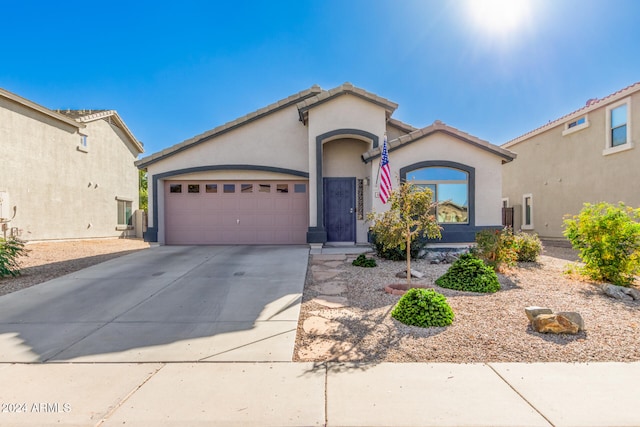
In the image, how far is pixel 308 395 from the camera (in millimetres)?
2814

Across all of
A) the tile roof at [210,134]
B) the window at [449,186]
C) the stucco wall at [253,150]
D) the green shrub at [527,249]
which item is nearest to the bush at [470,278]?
the green shrub at [527,249]

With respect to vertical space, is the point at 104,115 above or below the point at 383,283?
above

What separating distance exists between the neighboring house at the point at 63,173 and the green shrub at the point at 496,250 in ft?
53.3

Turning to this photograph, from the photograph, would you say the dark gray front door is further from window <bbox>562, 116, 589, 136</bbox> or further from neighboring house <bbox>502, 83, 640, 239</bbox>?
window <bbox>562, 116, 589, 136</bbox>

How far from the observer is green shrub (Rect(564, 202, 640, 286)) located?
6148 mm

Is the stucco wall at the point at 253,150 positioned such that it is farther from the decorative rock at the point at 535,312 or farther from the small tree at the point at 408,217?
the decorative rock at the point at 535,312

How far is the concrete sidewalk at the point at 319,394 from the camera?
2.51m

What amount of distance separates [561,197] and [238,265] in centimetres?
1477

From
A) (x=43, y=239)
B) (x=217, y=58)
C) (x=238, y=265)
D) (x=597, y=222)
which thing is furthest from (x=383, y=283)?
(x=43, y=239)

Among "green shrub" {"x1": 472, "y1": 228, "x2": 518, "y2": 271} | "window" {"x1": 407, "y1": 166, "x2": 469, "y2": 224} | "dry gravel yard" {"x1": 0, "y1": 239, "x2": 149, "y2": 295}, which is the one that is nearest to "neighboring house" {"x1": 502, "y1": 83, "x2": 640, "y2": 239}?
Answer: "window" {"x1": 407, "y1": 166, "x2": 469, "y2": 224}

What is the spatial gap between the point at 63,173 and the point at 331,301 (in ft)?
54.6

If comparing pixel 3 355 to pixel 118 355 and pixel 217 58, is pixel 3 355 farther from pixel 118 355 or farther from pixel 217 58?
pixel 217 58

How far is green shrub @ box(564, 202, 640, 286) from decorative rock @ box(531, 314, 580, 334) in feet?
10.9

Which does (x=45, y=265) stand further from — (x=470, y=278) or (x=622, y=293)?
(x=622, y=293)
